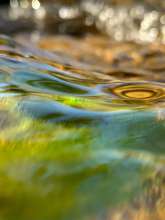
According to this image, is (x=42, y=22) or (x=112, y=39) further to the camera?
(x=42, y=22)

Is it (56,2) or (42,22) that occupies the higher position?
(56,2)

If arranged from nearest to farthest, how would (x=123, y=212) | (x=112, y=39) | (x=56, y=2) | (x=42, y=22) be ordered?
1. (x=123, y=212)
2. (x=112, y=39)
3. (x=42, y=22)
4. (x=56, y=2)


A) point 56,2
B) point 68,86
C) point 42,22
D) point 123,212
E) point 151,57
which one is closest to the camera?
point 123,212

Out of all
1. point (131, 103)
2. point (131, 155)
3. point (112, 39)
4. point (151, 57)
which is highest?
point (112, 39)

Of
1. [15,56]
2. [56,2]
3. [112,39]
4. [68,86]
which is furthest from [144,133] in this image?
[56,2]

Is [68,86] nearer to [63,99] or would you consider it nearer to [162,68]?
[63,99]

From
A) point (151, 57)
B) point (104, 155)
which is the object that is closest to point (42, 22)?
point (151, 57)

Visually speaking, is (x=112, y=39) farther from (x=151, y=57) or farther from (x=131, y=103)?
(x=131, y=103)
